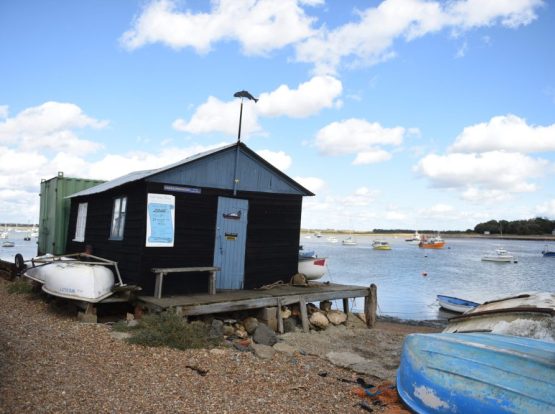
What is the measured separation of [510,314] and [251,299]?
19.2 feet

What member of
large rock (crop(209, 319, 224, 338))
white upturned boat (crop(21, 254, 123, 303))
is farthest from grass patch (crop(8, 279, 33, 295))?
large rock (crop(209, 319, 224, 338))

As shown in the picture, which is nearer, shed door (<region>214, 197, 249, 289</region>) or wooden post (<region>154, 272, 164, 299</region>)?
wooden post (<region>154, 272, 164, 299</region>)

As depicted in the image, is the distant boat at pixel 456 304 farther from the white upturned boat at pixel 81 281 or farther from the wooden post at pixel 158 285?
the white upturned boat at pixel 81 281

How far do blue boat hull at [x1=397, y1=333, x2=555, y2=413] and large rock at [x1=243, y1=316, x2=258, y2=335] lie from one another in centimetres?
449

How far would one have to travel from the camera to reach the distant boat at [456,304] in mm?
25781

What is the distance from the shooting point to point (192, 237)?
12.2 m

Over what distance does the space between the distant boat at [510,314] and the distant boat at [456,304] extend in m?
16.1

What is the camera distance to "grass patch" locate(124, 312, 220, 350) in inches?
352

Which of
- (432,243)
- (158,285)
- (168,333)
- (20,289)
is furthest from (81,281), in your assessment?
(432,243)

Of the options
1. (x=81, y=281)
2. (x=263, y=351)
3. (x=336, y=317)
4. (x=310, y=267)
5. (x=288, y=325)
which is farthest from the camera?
(x=310, y=267)

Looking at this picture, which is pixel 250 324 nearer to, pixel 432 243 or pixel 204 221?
pixel 204 221

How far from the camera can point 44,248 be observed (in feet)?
61.2

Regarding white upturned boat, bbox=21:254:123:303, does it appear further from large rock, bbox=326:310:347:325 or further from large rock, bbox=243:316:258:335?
large rock, bbox=326:310:347:325

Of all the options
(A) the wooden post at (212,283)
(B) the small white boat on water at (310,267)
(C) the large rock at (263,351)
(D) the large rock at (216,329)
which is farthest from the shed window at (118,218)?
(B) the small white boat on water at (310,267)
